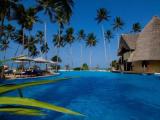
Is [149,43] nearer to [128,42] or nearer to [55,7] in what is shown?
[128,42]

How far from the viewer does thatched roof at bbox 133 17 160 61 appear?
29241mm

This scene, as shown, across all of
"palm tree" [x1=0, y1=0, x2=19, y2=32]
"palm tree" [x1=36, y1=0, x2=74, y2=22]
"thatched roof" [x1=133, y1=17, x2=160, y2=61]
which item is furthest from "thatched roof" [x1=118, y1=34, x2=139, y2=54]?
"palm tree" [x1=0, y1=0, x2=19, y2=32]

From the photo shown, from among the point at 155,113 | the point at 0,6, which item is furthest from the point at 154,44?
the point at 155,113

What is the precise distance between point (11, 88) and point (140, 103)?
9252 mm

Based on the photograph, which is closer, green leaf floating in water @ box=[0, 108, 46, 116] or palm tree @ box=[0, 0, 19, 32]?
green leaf floating in water @ box=[0, 108, 46, 116]

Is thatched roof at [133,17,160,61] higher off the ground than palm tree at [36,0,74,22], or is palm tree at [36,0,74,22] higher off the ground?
palm tree at [36,0,74,22]

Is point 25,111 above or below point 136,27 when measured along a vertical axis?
below

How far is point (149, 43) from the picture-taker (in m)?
30.8

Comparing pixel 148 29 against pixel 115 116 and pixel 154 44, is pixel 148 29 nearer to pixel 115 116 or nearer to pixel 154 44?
pixel 154 44

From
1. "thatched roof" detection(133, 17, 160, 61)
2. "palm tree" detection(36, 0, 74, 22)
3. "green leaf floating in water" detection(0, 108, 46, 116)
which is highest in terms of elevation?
"palm tree" detection(36, 0, 74, 22)

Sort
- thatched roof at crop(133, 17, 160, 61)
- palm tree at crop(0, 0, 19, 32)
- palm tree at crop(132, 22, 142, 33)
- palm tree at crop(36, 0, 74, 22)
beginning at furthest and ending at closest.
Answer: palm tree at crop(132, 22, 142, 33) → palm tree at crop(36, 0, 74, 22) → thatched roof at crop(133, 17, 160, 61) → palm tree at crop(0, 0, 19, 32)

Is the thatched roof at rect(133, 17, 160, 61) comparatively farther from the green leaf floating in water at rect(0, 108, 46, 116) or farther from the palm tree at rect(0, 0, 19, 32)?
the green leaf floating in water at rect(0, 108, 46, 116)

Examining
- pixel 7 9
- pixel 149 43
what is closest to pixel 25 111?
pixel 7 9

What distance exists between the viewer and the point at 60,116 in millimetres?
7195
